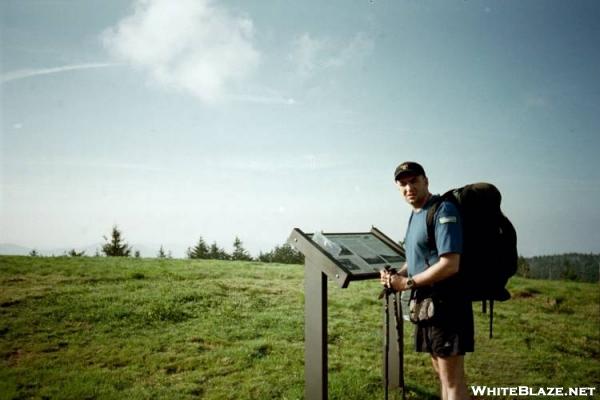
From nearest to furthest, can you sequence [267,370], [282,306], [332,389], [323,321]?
[323,321] → [332,389] → [267,370] → [282,306]

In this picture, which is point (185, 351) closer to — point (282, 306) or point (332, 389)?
point (332, 389)

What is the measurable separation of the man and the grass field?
2.88 meters

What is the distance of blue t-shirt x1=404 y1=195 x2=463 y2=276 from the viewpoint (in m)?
3.34

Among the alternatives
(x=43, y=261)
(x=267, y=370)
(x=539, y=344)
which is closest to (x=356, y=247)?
(x=267, y=370)

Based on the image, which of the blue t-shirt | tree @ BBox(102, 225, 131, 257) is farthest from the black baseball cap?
tree @ BBox(102, 225, 131, 257)

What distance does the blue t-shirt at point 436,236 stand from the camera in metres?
3.34

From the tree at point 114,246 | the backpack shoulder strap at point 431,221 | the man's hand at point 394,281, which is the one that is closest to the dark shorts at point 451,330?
the man's hand at point 394,281

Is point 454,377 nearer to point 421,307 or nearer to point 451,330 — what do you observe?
point 451,330

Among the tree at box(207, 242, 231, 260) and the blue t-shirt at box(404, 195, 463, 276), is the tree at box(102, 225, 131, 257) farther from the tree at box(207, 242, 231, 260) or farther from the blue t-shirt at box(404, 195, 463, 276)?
the blue t-shirt at box(404, 195, 463, 276)

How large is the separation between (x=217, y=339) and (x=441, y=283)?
6.82m

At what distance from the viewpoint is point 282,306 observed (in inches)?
488

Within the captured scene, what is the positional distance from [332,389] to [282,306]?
6.32m

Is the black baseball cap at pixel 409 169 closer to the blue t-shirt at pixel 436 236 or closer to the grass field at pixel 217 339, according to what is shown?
the blue t-shirt at pixel 436 236

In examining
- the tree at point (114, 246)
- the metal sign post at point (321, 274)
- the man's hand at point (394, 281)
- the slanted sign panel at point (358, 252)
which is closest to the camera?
the man's hand at point (394, 281)
